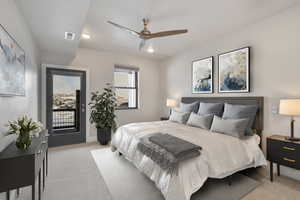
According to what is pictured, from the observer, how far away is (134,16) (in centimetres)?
270

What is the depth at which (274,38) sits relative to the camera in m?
2.70

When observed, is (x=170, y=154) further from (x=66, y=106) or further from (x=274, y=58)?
(x=66, y=106)

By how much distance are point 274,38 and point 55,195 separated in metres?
4.33

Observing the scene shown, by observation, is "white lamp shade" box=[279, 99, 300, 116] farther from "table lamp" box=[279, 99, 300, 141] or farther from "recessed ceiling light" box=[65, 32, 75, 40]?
"recessed ceiling light" box=[65, 32, 75, 40]

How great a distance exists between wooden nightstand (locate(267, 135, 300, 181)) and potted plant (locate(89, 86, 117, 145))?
3.58 m

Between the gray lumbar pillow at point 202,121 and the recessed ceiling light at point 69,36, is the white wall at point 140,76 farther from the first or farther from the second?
the gray lumbar pillow at point 202,121

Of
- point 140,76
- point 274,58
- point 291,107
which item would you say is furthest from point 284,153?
point 140,76

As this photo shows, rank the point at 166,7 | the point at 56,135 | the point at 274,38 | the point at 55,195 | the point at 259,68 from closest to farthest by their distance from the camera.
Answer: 1. the point at 55,195
2. the point at 166,7
3. the point at 274,38
4. the point at 259,68
5. the point at 56,135

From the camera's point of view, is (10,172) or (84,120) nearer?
(10,172)

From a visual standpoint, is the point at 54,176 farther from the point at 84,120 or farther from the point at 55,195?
the point at 84,120

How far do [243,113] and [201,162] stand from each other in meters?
1.57

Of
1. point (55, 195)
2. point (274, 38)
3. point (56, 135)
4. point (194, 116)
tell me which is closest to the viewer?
point (55, 195)

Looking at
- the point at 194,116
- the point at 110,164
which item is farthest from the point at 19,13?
the point at 194,116

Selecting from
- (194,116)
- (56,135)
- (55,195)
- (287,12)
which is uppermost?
(287,12)
